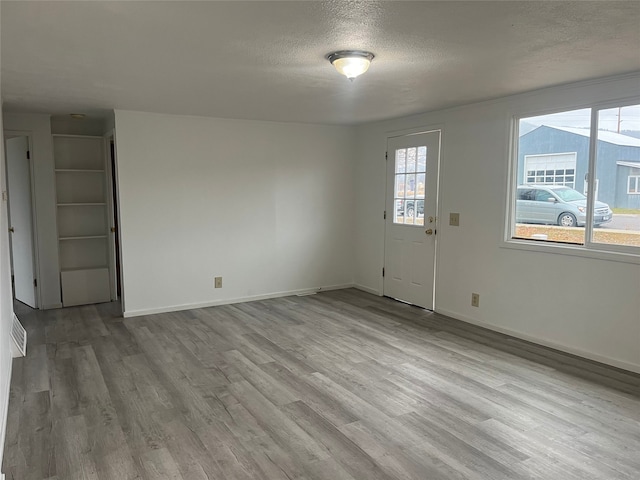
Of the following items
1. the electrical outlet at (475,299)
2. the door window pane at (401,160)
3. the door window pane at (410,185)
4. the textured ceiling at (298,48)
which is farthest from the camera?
the door window pane at (401,160)

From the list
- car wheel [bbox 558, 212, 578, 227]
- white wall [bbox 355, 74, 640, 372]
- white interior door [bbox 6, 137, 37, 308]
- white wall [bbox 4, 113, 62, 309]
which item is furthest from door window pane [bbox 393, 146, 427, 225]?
white interior door [bbox 6, 137, 37, 308]

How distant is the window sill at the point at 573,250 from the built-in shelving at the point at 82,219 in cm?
476

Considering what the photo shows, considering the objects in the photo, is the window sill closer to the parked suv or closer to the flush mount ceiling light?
the parked suv

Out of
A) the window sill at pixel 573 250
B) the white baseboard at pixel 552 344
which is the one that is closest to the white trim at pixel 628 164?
the window sill at pixel 573 250

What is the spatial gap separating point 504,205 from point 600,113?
3.63ft

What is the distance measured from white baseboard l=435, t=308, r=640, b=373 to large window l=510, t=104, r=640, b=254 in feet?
2.87

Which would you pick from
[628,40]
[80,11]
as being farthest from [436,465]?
[80,11]

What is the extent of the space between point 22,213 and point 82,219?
64 cm

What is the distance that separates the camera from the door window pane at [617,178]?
3.43 m

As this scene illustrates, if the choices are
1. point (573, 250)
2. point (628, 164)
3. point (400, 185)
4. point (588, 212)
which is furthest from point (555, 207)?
point (400, 185)

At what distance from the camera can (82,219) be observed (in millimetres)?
5809

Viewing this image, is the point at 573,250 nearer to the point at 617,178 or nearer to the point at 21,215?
the point at 617,178

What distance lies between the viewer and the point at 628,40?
102 inches

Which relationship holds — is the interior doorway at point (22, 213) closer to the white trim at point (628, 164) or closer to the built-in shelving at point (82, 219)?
the built-in shelving at point (82, 219)
